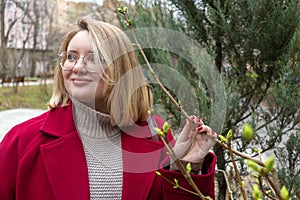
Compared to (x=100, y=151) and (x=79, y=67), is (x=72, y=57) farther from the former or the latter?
(x=100, y=151)

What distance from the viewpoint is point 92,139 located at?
1.59 metres

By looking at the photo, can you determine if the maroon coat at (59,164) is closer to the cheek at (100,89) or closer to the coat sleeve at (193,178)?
the coat sleeve at (193,178)

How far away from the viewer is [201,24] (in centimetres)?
273

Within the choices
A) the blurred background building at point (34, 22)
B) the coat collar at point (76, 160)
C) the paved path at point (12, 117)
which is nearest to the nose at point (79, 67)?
the coat collar at point (76, 160)

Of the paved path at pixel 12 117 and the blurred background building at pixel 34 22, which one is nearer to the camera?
the paved path at pixel 12 117

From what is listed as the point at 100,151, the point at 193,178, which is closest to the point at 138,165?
the point at 100,151

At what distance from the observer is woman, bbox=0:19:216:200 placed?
1422mm

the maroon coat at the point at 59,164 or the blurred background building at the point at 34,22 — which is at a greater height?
the blurred background building at the point at 34,22

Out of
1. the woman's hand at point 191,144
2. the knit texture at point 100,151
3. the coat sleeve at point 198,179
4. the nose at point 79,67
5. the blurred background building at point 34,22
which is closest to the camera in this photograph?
the woman's hand at point 191,144

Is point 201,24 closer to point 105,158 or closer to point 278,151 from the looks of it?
point 278,151

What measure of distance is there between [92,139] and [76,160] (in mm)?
129

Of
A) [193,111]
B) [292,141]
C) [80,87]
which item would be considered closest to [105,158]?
[80,87]

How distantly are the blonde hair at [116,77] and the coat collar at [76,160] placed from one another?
8 centimetres

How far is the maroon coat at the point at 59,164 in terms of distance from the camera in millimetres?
1436
